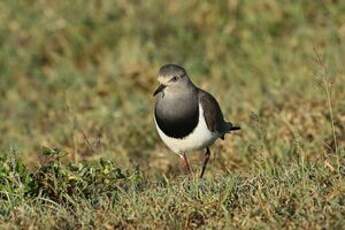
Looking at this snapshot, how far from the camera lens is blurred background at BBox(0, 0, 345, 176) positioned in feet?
23.2

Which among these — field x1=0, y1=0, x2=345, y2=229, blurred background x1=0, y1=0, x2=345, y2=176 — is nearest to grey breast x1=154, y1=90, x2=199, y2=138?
field x1=0, y1=0, x2=345, y2=229

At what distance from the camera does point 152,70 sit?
9.19 m

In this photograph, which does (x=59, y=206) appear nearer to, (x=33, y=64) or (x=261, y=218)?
(x=261, y=218)

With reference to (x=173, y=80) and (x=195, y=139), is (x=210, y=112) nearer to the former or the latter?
(x=195, y=139)

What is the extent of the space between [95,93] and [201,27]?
1.54m

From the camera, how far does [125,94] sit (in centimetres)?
891

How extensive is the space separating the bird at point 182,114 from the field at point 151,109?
26 centimetres

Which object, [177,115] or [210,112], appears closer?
[177,115]

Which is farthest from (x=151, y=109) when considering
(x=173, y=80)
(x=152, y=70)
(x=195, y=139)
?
(x=195, y=139)

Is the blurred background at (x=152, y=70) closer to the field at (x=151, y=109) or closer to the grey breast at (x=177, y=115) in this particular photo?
the field at (x=151, y=109)

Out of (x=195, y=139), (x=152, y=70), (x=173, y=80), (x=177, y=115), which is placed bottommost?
(x=195, y=139)

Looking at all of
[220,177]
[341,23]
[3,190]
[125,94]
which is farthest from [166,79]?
[341,23]

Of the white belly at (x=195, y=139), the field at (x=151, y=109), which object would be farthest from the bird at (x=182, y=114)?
the field at (x=151, y=109)

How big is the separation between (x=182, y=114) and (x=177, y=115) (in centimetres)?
4
